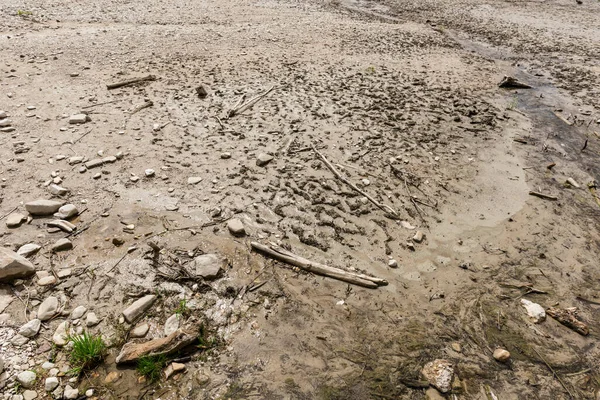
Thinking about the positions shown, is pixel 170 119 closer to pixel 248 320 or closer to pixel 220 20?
pixel 248 320

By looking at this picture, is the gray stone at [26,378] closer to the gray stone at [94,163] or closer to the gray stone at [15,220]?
the gray stone at [15,220]

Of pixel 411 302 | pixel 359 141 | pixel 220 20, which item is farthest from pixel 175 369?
pixel 220 20

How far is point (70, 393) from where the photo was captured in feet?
10.3

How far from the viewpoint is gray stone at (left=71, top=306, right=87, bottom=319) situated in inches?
149

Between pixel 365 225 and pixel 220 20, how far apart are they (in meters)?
14.5

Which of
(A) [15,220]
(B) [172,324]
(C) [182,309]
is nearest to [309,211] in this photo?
(C) [182,309]

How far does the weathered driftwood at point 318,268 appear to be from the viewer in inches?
179

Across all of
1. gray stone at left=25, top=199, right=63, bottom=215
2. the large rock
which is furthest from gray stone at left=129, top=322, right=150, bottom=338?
gray stone at left=25, top=199, right=63, bottom=215

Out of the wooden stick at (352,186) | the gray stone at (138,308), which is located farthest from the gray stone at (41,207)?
the wooden stick at (352,186)

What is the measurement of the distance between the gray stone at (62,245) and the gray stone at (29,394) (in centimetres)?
191

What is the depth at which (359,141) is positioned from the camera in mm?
7500

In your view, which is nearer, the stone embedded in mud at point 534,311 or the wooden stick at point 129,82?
the stone embedded in mud at point 534,311

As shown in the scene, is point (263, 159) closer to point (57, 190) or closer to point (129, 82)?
point (57, 190)

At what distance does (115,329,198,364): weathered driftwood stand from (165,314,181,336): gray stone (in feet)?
0.55
